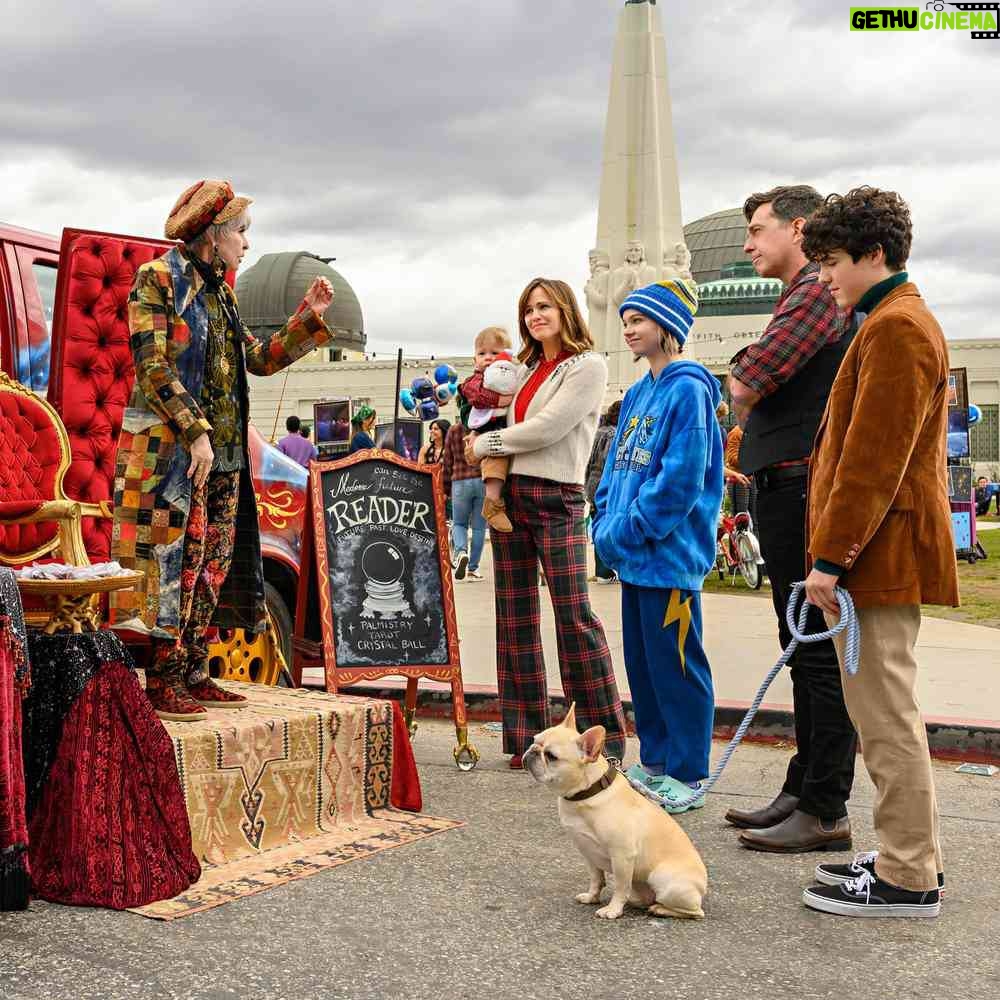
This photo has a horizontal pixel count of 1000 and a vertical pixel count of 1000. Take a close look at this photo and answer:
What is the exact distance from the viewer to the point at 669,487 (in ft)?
15.5

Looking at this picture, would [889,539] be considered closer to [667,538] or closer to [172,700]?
[667,538]

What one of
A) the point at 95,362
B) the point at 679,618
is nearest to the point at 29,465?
the point at 95,362

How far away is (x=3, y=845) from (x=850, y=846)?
2.71 m

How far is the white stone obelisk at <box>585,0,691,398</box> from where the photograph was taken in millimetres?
32406

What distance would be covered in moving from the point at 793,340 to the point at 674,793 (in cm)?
174

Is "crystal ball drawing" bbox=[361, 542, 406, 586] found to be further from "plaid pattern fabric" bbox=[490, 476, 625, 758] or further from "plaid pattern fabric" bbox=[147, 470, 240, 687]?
"plaid pattern fabric" bbox=[147, 470, 240, 687]

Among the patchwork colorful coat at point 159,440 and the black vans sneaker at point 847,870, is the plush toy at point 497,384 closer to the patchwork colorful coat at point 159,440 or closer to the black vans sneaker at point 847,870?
the patchwork colorful coat at point 159,440

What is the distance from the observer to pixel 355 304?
2712 inches

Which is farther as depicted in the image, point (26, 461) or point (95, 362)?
point (95, 362)

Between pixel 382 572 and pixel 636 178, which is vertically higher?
pixel 636 178

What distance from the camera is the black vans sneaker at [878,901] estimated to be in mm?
3604

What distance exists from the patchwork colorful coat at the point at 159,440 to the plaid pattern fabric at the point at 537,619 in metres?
1.55

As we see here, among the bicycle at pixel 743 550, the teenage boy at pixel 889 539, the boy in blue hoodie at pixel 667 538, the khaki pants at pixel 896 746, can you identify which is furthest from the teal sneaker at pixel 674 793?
the bicycle at pixel 743 550

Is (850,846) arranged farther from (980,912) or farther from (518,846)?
(518,846)
